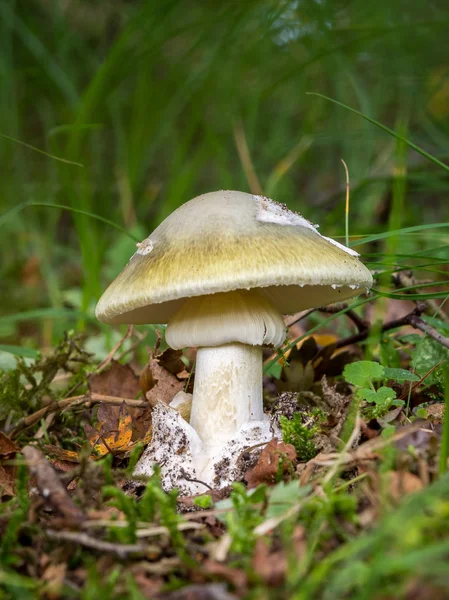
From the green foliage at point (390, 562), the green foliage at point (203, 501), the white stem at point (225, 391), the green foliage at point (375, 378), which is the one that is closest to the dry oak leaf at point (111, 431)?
the white stem at point (225, 391)

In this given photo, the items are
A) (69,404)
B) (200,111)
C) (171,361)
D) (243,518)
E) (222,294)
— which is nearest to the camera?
(243,518)

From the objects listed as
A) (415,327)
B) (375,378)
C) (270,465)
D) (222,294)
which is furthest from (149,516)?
(415,327)

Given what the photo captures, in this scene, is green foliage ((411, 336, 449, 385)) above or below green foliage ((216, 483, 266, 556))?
above

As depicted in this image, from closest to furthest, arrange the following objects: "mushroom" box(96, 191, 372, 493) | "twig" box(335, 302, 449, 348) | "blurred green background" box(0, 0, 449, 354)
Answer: "mushroom" box(96, 191, 372, 493) → "twig" box(335, 302, 449, 348) → "blurred green background" box(0, 0, 449, 354)

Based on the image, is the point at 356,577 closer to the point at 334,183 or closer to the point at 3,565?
the point at 3,565

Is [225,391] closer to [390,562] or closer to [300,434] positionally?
[300,434]

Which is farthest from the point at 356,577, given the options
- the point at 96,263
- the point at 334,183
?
the point at 334,183

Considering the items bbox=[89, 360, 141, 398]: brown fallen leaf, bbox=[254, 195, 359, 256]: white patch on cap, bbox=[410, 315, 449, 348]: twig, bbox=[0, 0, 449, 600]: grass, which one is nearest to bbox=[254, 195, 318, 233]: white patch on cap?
bbox=[254, 195, 359, 256]: white patch on cap

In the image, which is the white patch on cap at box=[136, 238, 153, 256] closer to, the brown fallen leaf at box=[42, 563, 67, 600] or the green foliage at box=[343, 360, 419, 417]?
the green foliage at box=[343, 360, 419, 417]
